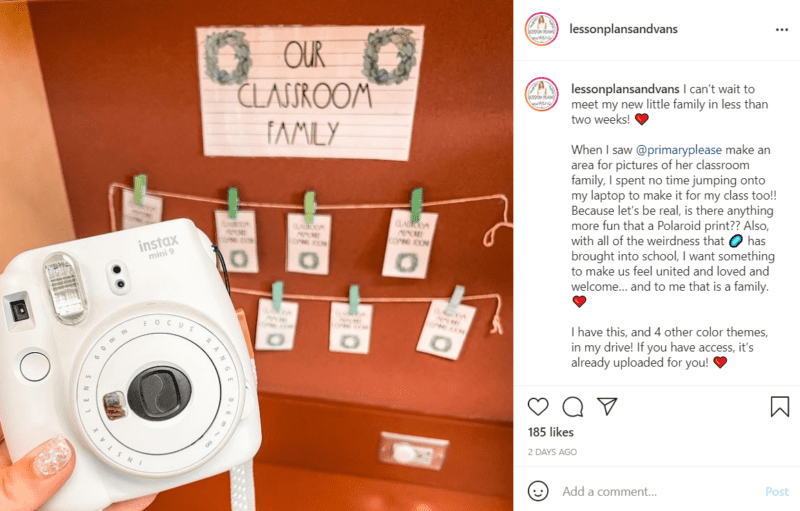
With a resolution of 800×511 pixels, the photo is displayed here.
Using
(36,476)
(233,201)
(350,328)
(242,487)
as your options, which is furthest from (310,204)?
(36,476)

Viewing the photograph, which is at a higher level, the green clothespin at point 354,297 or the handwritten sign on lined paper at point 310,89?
the handwritten sign on lined paper at point 310,89
